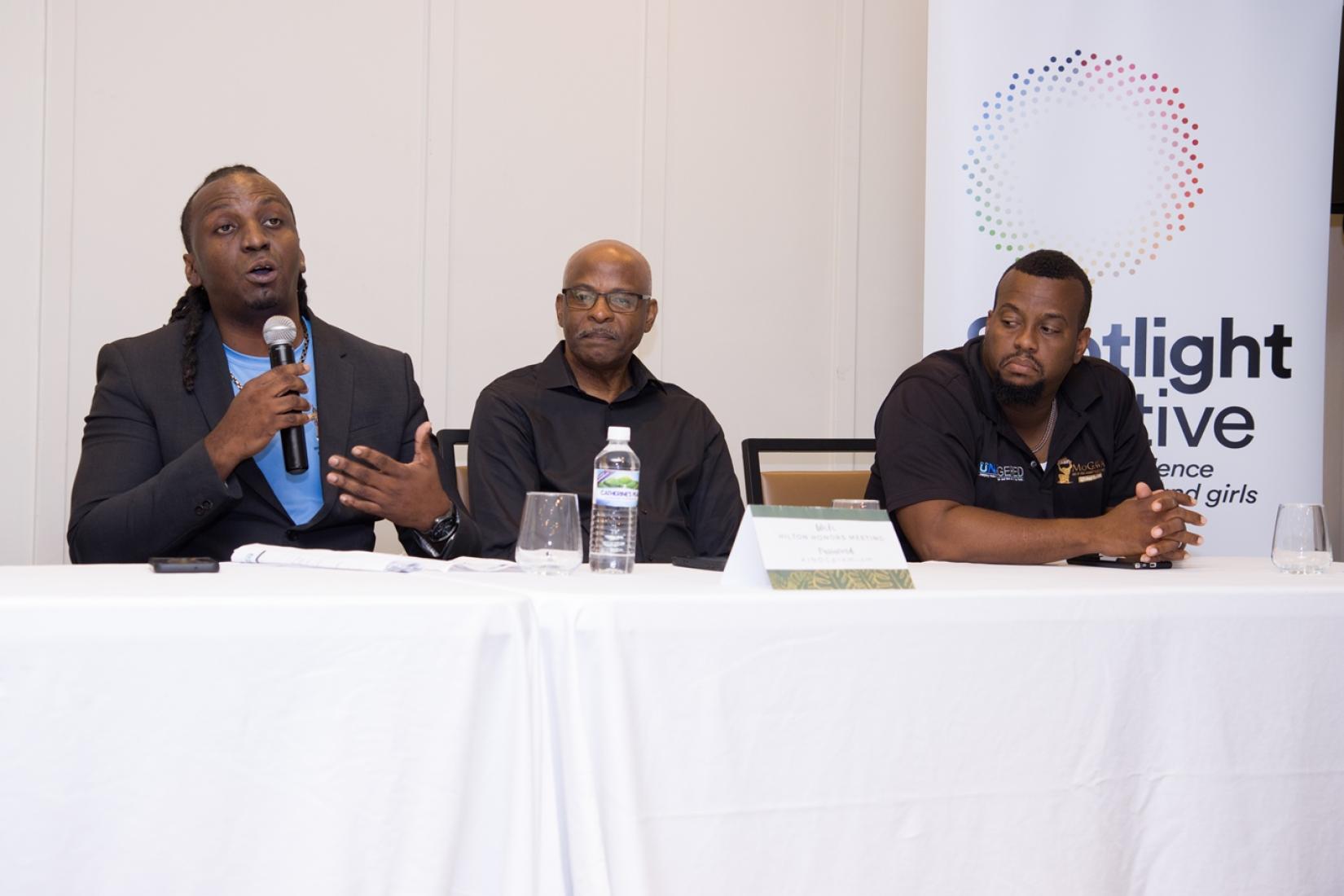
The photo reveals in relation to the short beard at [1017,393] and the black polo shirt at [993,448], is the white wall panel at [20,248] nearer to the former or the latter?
the black polo shirt at [993,448]

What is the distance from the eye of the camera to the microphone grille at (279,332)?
2.20 meters

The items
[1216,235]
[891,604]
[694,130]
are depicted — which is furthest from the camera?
[694,130]

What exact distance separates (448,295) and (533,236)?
0.35 m

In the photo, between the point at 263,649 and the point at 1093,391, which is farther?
the point at 1093,391

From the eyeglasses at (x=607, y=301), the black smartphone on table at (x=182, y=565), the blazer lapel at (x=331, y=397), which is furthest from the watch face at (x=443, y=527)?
the eyeglasses at (x=607, y=301)

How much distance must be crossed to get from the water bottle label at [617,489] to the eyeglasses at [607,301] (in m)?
1.21

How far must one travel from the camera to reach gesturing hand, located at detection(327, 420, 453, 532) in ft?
6.89

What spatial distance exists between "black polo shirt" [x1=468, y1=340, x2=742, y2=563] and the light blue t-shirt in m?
0.41

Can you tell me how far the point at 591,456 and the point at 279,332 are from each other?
879mm

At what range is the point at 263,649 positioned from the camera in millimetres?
1393

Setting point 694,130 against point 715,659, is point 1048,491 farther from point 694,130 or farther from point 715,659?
point 694,130

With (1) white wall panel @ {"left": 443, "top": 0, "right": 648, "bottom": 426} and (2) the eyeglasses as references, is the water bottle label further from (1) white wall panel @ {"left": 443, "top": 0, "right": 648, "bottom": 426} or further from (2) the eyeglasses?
(1) white wall panel @ {"left": 443, "top": 0, "right": 648, "bottom": 426}

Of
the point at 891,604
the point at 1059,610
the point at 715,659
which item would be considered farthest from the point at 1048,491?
the point at 715,659

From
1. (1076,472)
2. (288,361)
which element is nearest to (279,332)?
(288,361)
